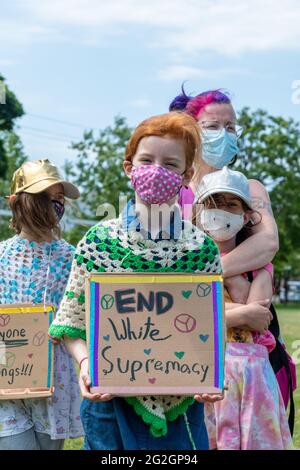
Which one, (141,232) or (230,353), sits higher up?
(141,232)

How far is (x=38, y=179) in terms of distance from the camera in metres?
4.36

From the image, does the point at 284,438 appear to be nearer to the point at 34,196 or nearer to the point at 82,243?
the point at 82,243

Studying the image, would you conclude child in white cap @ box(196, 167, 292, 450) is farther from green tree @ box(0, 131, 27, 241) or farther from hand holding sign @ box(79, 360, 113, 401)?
green tree @ box(0, 131, 27, 241)

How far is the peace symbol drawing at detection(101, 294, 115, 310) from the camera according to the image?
9.51ft

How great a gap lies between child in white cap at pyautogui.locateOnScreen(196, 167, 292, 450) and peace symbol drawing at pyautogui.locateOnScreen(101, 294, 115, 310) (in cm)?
82

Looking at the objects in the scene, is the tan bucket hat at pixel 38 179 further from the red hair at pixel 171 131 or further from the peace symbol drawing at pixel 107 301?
the peace symbol drawing at pixel 107 301

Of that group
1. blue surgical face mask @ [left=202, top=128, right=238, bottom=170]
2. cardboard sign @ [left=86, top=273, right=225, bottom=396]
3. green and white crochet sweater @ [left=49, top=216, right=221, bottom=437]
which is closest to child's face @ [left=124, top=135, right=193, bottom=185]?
green and white crochet sweater @ [left=49, top=216, right=221, bottom=437]

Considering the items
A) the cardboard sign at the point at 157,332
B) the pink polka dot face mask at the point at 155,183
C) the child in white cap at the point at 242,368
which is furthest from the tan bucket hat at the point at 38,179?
the cardboard sign at the point at 157,332

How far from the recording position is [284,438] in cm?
361

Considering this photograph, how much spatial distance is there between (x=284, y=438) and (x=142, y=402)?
96 centimetres

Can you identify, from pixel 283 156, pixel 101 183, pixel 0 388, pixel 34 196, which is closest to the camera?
pixel 0 388

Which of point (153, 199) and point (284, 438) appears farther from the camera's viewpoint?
point (284, 438)

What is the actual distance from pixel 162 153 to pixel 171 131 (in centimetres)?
9
